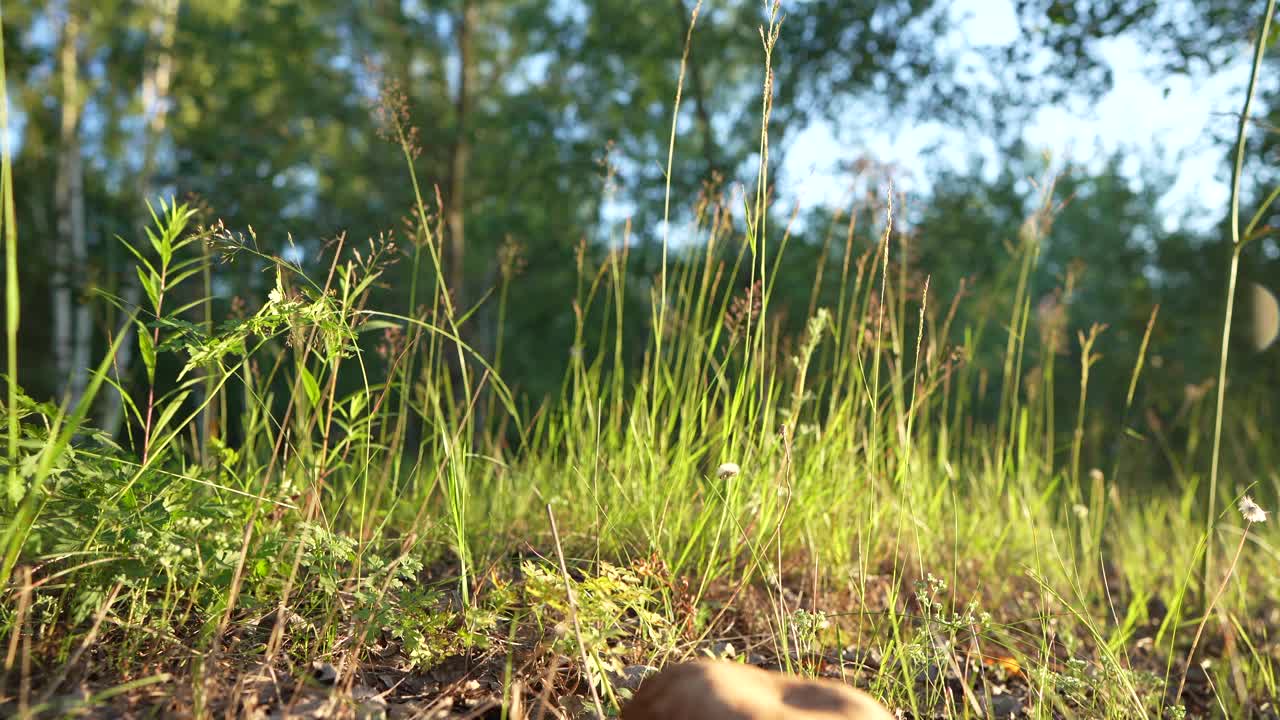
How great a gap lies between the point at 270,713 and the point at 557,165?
904 centimetres

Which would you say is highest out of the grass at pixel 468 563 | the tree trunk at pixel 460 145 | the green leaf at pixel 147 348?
the tree trunk at pixel 460 145

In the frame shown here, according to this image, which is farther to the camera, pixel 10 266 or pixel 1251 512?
pixel 1251 512

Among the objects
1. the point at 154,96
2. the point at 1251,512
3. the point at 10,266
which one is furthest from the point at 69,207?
the point at 1251,512

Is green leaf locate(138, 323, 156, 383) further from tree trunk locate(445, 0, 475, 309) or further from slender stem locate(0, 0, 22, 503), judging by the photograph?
tree trunk locate(445, 0, 475, 309)

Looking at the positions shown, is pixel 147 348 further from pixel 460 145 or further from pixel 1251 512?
pixel 460 145

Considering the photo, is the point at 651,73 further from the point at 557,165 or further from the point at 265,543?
the point at 265,543

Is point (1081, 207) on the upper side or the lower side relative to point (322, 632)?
upper

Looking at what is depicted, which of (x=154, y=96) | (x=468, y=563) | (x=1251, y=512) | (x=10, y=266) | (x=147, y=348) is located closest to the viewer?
(x=10, y=266)

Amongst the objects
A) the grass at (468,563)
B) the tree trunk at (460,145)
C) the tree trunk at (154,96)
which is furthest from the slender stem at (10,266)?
the tree trunk at (154,96)

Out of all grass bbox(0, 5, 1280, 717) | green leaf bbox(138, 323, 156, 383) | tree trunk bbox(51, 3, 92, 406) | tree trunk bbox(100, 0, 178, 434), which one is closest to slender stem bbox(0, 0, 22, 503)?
grass bbox(0, 5, 1280, 717)

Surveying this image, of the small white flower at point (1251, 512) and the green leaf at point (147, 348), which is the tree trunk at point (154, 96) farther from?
the small white flower at point (1251, 512)

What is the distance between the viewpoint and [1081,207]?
24172mm

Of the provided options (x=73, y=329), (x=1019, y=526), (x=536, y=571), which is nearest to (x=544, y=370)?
(x=73, y=329)

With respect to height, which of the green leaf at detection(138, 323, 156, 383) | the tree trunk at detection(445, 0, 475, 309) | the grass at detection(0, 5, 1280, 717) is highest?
the tree trunk at detection(445, 0, 475, 309)
